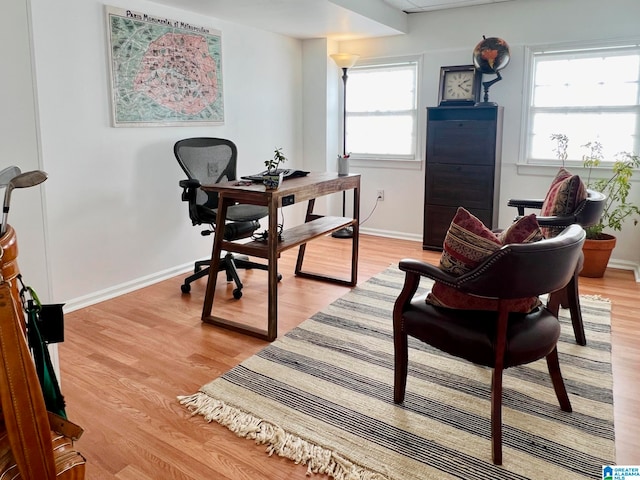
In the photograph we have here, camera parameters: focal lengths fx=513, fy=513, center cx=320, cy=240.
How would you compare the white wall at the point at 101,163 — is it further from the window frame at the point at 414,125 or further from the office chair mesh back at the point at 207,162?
the window frame at the point at 414,125

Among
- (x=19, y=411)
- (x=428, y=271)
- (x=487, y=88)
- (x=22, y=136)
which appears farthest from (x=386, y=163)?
(x=19, y=411)

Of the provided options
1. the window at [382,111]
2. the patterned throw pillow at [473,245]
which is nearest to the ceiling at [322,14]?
the window at [382,111]

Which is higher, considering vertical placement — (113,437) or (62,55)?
(62,55)

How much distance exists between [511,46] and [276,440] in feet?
13.1

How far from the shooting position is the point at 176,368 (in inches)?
99.1

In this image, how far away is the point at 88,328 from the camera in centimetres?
301

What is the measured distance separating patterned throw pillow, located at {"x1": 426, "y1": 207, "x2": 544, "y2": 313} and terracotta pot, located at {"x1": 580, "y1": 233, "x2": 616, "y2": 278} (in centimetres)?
230

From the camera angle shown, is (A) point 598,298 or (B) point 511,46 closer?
(A) point 598,298

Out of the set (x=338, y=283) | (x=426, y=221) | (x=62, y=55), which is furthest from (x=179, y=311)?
(x=426, y=221)

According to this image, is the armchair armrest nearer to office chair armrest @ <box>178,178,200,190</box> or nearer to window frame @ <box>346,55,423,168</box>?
office chair armrest @ <box>178,178,200,190</box>

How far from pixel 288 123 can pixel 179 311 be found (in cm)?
259

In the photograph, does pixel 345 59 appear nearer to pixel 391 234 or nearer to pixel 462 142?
pixel 462 142

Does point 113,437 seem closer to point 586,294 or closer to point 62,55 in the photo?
point 62,55

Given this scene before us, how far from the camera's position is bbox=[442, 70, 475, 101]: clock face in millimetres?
4602
